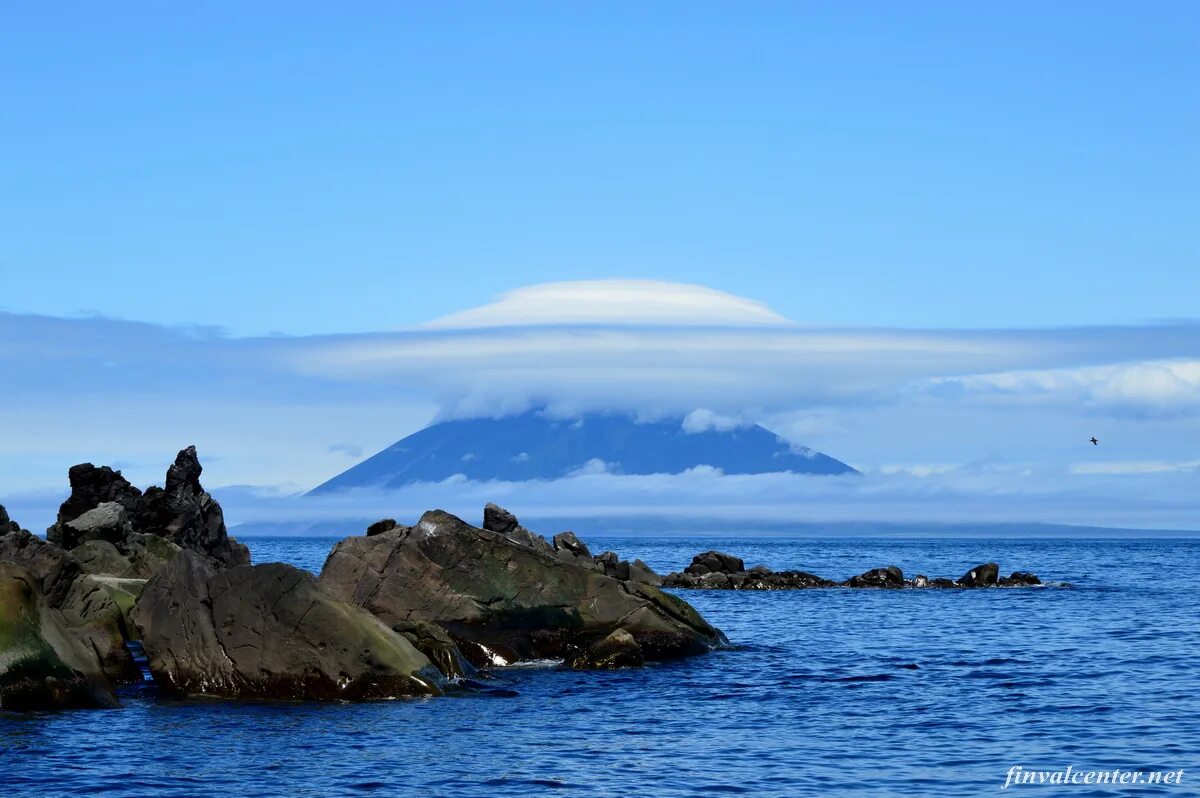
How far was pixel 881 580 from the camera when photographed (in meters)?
105

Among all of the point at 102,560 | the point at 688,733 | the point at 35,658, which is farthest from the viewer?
the point at 102,560

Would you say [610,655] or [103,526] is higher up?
[103,526]

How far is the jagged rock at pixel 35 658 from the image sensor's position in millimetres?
31141

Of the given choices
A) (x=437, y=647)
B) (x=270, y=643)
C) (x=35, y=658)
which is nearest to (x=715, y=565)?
(x=437, y=647)

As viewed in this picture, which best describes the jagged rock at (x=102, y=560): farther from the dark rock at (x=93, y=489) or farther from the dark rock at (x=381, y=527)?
the dark rock at (x=93, y=489)

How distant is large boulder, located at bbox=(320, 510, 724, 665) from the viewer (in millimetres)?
43094

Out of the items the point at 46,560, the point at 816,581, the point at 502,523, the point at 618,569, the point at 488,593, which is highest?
the point at 502,523

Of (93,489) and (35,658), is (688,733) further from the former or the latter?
(93,489)

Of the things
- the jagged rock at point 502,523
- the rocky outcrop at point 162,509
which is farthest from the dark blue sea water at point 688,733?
the rocky outcrop at point 162,509

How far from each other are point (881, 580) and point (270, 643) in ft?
253

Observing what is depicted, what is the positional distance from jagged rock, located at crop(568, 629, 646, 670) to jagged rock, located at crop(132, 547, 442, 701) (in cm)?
786

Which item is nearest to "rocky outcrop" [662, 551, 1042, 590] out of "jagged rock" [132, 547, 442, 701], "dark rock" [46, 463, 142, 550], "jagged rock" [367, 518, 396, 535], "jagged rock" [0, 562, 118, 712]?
"dark rock" [46, 463, 142, 550]

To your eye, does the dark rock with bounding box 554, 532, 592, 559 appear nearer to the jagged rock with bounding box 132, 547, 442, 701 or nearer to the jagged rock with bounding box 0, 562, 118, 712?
the jagged rock with bounding box 132, 547, 442, 701

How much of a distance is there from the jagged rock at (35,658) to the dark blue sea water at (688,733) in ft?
2.60
